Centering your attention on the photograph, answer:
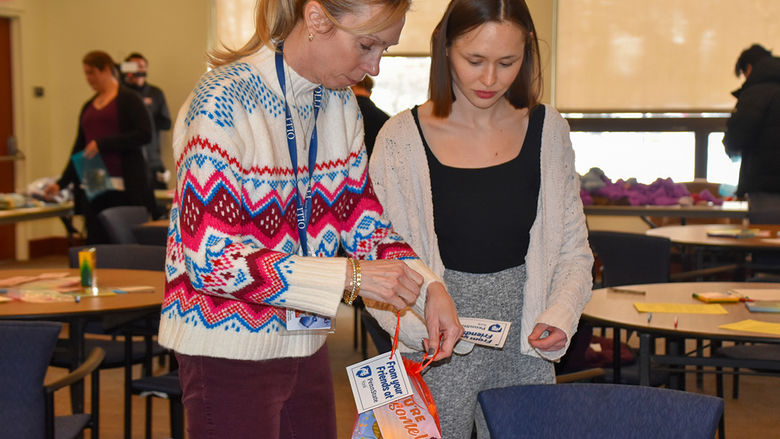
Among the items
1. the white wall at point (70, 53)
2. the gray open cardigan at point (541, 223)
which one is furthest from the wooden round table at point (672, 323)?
the white wall at point (70, 53)

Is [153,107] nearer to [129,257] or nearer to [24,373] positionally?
[129,257]

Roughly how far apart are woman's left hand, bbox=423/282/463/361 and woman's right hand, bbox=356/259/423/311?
0.21 meters

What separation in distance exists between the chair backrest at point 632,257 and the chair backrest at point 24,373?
101 inches

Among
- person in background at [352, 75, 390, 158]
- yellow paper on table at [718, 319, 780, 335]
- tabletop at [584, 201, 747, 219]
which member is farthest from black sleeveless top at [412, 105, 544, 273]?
tabletop at [584, 201, 747, 219]

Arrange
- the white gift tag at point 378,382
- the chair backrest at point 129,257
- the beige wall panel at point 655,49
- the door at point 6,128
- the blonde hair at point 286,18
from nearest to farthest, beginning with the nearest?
the blonde hair at point 286,18 < the white gift tag at point 378,382 < the chair backrest at point 129,257 < the beige wall panel at point 655,49 < the door at point 6,128

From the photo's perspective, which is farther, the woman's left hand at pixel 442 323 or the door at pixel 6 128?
the door at pixel 6 128

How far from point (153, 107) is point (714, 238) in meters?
6.30

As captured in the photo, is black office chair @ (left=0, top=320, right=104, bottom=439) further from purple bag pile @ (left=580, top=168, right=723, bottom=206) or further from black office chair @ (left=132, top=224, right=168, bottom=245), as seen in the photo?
purple bag pile @ (left=580, top=168, right=723, bottom=206)

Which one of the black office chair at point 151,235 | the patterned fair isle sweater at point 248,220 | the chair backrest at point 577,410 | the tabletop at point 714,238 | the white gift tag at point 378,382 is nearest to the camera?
the patterned fair isle sweater at point 248,220

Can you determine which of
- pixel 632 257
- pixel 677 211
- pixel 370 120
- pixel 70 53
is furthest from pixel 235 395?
pixel 70 53

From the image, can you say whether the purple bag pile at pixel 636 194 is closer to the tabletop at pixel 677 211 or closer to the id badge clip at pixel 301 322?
the tabletop at pixel 677 211

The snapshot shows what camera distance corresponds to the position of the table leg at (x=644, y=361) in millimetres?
2838

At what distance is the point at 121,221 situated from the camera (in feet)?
17.4

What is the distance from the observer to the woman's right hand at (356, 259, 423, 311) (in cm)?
142
